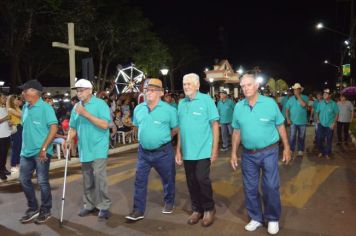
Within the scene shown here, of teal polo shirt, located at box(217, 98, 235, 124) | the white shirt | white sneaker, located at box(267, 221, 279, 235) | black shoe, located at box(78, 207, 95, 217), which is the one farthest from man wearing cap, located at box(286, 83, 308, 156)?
the white shirt

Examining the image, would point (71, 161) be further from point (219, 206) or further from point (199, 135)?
point (199, 135)

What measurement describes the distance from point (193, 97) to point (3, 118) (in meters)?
5.14

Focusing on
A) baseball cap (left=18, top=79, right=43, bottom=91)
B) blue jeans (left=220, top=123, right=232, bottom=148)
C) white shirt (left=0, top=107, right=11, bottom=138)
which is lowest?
blue jeans (left=220, top=123, right=232, bottom=148)

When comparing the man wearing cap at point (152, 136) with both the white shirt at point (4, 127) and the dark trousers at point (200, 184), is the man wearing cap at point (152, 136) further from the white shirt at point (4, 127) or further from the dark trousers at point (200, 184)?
the white shirt at point (4, 127)

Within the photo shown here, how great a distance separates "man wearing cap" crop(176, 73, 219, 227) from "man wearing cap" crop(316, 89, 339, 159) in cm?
654

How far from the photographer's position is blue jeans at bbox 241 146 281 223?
17.6 ft

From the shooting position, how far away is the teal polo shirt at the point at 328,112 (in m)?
11.3

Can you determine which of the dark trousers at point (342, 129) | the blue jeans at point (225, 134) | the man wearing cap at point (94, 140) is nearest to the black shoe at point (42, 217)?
the man wearing cap at point (94, 140)

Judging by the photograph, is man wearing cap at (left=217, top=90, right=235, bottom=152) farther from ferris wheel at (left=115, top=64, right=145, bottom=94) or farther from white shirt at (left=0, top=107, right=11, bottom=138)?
ferris wheel at (left=115, top=64, right=145, bottom=94)

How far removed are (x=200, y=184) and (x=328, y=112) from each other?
6.70 metres

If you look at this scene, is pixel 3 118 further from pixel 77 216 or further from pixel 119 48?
pixel 119 48

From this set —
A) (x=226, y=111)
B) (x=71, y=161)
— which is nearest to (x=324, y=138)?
(x=226, y=111)

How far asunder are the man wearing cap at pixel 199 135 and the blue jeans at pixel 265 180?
1.62ft

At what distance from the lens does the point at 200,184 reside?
5.75 metres
